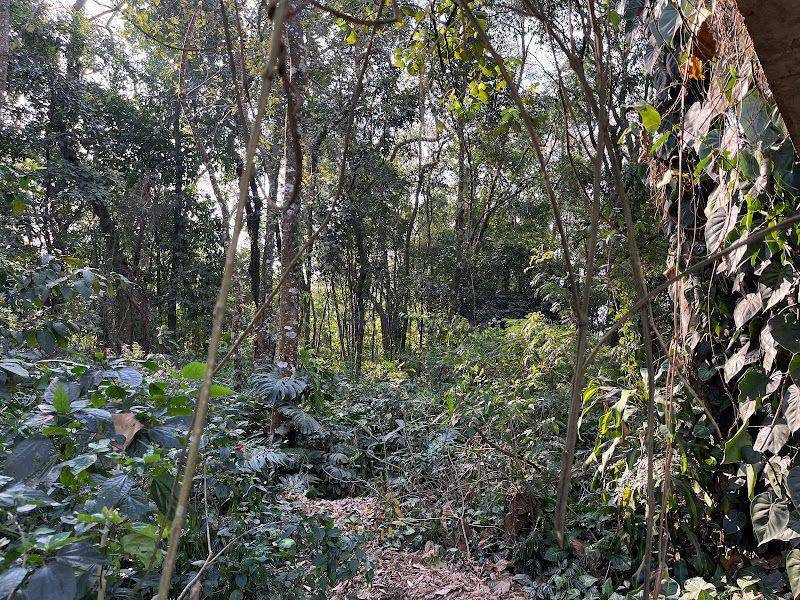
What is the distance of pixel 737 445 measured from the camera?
1665mm

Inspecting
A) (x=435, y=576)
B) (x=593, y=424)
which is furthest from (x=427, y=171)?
(x=435, y=576)

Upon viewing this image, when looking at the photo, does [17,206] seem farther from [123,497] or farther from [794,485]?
[794,485]

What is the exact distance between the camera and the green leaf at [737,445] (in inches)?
65.3

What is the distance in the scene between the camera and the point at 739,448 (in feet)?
5.46

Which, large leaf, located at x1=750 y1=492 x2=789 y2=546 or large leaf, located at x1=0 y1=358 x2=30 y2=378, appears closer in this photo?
large leaf, located at x1=0 y1=358 x2=30 y2=378

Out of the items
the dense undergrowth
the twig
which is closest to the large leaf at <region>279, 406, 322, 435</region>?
the dense undergrowth

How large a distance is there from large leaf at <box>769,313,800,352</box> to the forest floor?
5.34 feet

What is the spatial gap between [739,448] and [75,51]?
34.3 feet

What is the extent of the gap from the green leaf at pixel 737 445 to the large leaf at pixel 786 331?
1.13 ft

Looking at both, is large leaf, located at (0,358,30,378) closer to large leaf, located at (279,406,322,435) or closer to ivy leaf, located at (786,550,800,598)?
ivy leaf, located at (786,550,800,598)

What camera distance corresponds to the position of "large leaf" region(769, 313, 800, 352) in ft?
4.72

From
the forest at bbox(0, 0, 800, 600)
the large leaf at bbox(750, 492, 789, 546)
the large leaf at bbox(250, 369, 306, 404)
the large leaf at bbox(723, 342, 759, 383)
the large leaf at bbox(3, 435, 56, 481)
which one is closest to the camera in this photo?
the forest at bbox(0, 0, 800, 600)

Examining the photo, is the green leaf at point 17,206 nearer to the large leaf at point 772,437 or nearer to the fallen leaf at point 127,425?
the fallen leaf at point 127,425

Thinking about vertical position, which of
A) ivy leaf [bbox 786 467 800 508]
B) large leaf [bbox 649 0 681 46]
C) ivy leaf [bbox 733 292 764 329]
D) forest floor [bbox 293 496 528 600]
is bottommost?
forest floor [bbox 293 496 528 600]
